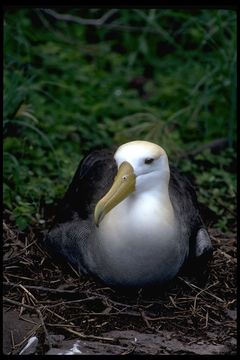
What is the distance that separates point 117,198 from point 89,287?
1.70ft

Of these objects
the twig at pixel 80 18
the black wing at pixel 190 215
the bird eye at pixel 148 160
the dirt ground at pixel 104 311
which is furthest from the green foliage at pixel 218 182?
the twig at pixel 80 18

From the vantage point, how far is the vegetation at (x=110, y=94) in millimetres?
5641

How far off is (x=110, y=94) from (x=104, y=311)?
2.84m

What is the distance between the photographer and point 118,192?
424 cm

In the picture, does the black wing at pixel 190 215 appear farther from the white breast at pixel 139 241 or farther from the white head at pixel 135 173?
the white head at pixel 135 173

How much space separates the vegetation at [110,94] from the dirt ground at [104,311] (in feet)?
1.50

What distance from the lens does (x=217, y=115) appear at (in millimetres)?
6594

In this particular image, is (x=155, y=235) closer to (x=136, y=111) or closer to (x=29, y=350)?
(x=29, y=350)

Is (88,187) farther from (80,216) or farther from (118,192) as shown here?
(118,192)

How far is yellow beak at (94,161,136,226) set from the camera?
4.23 meters

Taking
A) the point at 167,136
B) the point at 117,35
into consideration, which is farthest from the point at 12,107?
the point at 117,35

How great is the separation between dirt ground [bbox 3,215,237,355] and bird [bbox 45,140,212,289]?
100mm

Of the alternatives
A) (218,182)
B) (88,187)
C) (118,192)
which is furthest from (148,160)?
(218,182)

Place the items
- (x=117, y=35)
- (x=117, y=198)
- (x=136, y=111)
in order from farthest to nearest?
1. (x=117, y=35)
2. (x=136, y=111)
3. (x=117, y=198)
